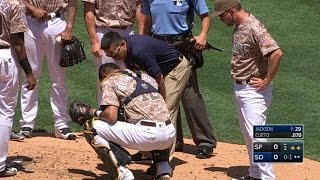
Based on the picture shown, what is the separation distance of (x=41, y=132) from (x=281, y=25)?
18.4ft

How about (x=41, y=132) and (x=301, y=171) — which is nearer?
(x=301, y=171)

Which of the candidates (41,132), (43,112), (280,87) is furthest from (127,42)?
(280,87)

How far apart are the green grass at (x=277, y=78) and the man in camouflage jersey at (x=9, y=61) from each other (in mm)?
2082

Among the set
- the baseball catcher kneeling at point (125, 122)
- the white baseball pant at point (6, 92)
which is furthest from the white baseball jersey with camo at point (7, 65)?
the baseball catcher kneeling at point (125, 122)

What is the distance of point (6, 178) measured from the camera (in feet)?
27.6

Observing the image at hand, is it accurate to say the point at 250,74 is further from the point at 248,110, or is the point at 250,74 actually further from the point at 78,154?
the point at 78,154

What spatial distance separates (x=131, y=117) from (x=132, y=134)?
15 centimetres

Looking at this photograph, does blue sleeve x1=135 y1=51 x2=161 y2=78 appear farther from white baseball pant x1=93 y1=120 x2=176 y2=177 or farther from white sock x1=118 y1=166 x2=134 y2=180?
white sock x1=118 y1=166 x2=134 y2=180

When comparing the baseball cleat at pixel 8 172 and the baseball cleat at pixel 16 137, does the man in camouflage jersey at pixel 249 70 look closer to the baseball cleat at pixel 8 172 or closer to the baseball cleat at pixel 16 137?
the baseball cleat at pixel 8 172

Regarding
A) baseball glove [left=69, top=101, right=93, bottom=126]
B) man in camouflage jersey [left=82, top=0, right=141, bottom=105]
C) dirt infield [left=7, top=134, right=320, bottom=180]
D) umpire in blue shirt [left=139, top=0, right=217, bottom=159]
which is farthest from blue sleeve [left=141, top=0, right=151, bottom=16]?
dirt infield [left=7, top=134, right=320, bottom=180]

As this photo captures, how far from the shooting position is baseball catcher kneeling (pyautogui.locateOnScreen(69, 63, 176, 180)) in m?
8.07

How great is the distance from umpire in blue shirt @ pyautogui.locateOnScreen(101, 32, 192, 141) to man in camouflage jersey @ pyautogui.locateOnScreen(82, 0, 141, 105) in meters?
0.82

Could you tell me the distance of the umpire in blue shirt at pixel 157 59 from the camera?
26.8ft

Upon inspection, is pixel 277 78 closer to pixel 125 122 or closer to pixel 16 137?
pixel 16 137
